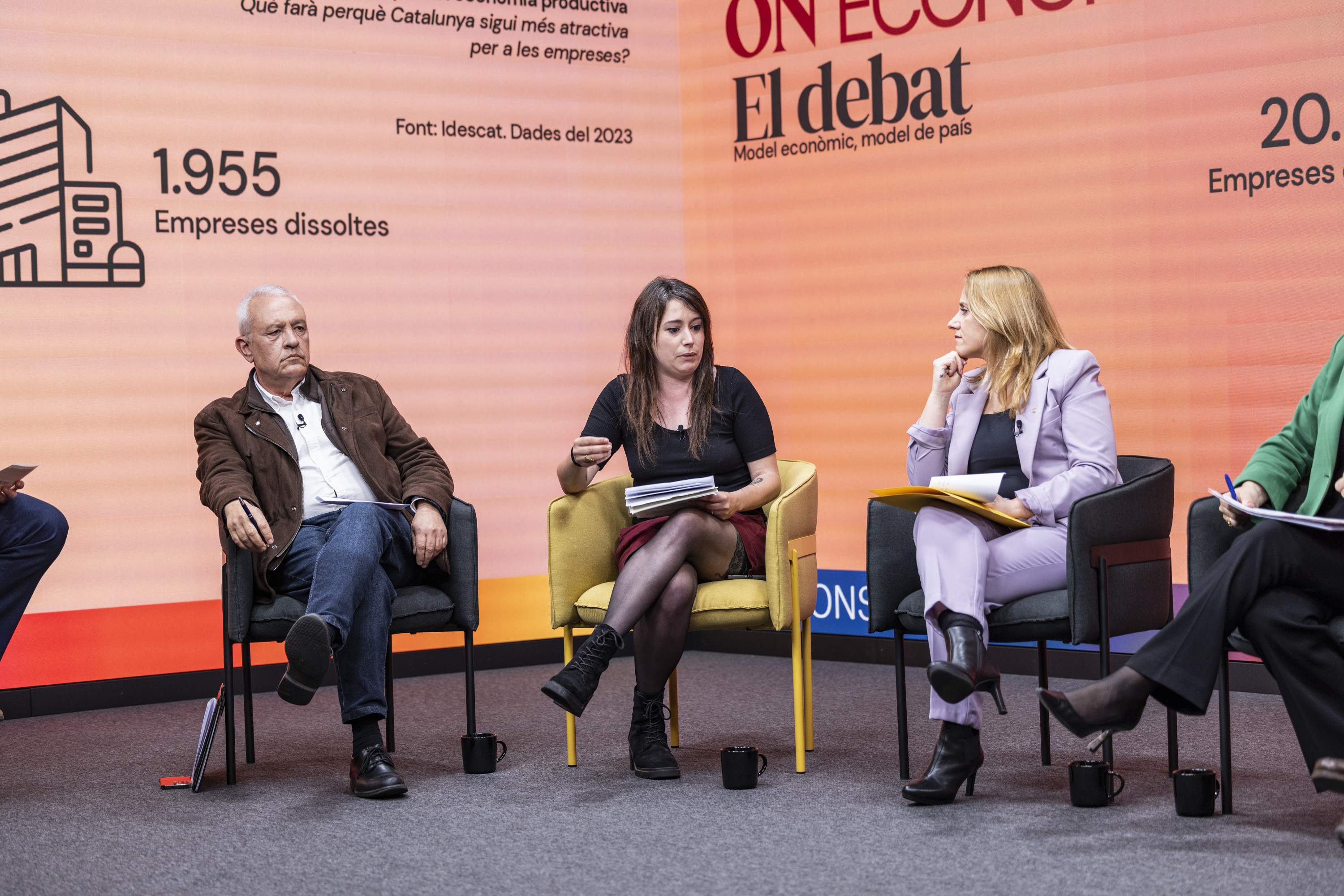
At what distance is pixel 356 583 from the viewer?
11.3 ft

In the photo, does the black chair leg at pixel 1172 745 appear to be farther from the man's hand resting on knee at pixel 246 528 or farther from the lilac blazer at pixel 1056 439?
the man's hand resting on knee at pixel 246 528

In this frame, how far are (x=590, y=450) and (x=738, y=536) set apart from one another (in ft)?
1.46

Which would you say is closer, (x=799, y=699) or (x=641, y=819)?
(x=641, y=819)

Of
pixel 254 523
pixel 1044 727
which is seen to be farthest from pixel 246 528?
pixel 1044 727

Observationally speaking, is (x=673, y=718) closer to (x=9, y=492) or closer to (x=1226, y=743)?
(x=1226, y=743)

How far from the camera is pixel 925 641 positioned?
17.2 feet

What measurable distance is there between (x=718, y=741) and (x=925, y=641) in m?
1.44

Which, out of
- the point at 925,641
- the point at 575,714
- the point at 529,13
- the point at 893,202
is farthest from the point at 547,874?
the point at 529,13

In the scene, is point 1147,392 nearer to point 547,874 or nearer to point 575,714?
point 575,714

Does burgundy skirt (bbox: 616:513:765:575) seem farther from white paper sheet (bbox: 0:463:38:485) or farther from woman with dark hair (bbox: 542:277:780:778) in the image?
white paper sheet (bbox: 0:463:38:485)

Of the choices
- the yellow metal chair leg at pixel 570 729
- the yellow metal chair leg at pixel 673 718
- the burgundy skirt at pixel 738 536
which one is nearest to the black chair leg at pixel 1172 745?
the burgundy skirt at pixel 738 536

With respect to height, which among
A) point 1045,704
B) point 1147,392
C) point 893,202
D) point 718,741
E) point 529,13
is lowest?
point 718,741

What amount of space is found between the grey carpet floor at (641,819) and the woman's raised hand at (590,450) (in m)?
0.81

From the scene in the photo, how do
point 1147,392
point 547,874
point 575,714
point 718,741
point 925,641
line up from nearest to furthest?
point 547,874, point 575,714, point 718,741, point 1147,392, point 925,641
